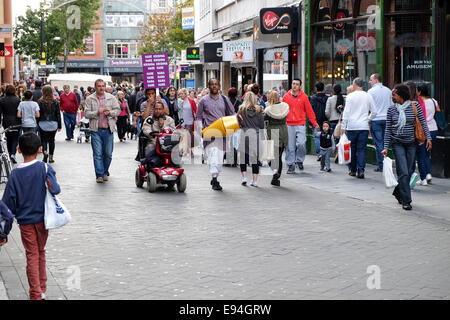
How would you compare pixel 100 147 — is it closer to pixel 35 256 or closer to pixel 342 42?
pixel 342 42

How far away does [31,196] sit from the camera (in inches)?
248

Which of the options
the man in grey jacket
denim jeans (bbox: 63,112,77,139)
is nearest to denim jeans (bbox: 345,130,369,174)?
the man in grey jacket

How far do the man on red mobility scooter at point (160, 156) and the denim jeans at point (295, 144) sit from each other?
3331mm

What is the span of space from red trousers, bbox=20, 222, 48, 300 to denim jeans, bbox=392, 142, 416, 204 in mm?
6393

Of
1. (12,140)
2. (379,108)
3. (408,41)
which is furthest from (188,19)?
(379,108)

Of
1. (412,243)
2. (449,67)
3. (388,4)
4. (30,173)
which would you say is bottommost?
(412,243)

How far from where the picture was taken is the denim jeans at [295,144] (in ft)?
54.4

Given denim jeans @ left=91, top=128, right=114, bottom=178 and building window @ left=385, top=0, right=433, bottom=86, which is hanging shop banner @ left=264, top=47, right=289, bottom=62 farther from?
denim jeans @ left=91, top=128, right=114, bottom=178

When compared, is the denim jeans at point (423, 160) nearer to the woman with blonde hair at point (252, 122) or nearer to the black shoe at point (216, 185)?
Result: the woman with blonde hair at point (252, 122)

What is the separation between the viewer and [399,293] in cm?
656

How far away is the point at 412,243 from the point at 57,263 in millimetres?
3784

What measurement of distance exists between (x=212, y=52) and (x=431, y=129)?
20.2m
